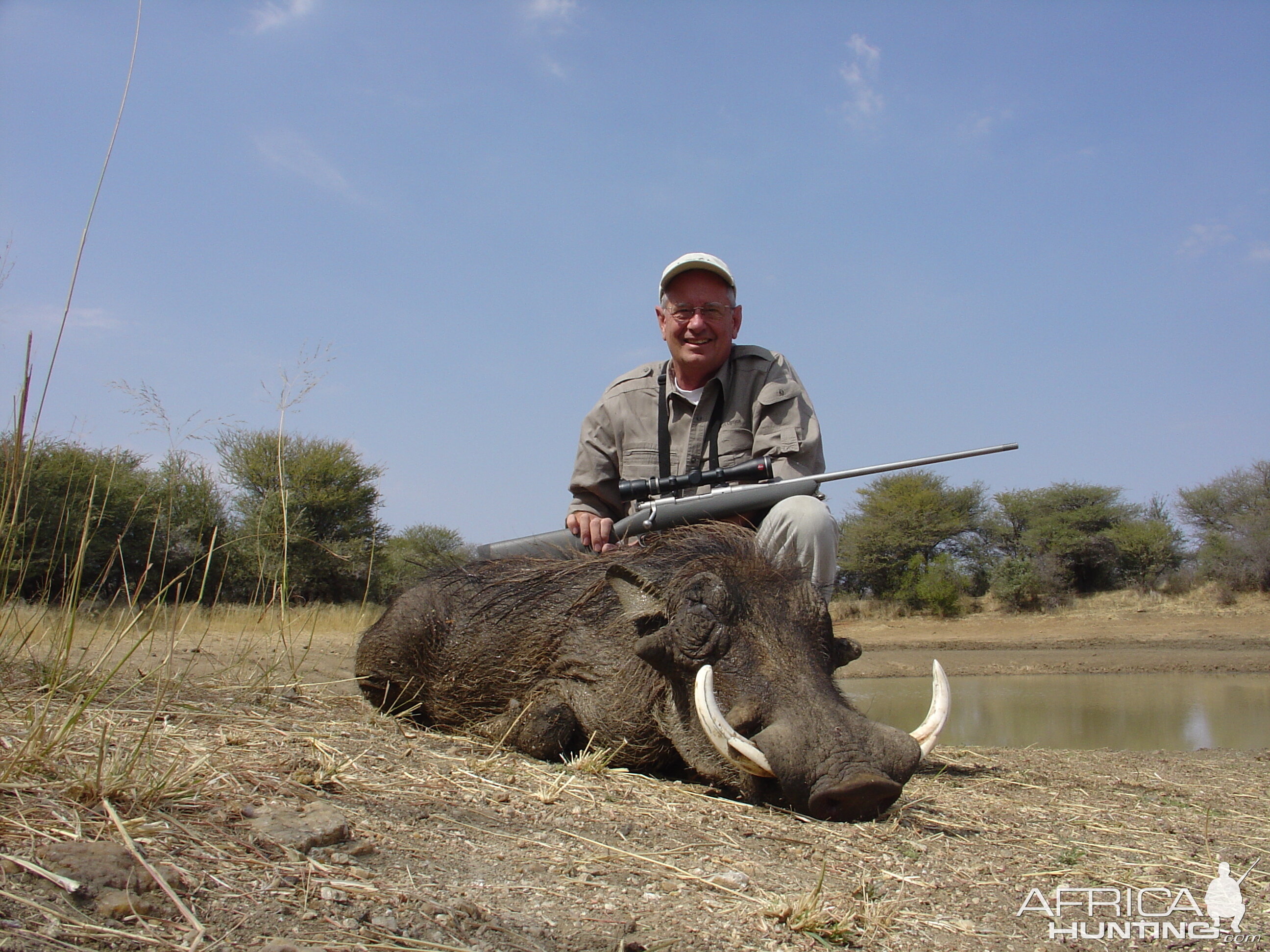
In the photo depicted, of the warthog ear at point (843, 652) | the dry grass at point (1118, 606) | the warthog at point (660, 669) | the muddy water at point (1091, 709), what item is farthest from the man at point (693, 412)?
→ the dry grass at point (1118, 606)

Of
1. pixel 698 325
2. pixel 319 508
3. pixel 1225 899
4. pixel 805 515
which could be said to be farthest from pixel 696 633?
pixel 319 508

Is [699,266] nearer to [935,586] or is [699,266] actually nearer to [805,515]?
[805,515]

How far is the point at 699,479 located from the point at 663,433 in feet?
1.71

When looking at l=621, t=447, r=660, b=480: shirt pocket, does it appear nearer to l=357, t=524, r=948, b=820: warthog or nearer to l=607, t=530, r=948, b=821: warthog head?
l=357, t=524, r=948, b=820: warthog

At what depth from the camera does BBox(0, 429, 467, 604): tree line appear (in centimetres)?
319

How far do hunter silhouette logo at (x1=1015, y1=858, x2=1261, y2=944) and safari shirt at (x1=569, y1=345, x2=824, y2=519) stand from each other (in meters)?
2.11

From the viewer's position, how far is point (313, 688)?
13.1 ft

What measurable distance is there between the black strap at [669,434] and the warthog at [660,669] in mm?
834

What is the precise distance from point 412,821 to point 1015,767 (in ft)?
10.2

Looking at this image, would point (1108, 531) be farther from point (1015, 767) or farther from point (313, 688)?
point (313, 688)

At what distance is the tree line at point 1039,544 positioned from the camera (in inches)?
886

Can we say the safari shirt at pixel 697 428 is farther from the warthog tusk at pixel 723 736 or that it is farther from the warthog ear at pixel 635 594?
the warthog tusk at pixel 723 736

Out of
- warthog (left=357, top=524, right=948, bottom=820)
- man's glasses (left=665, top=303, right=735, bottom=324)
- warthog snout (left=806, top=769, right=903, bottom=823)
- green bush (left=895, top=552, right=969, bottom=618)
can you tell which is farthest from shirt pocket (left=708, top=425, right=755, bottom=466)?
green bush (left=895, top=552, right=969, bottom=618)

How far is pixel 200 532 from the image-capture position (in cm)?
375
